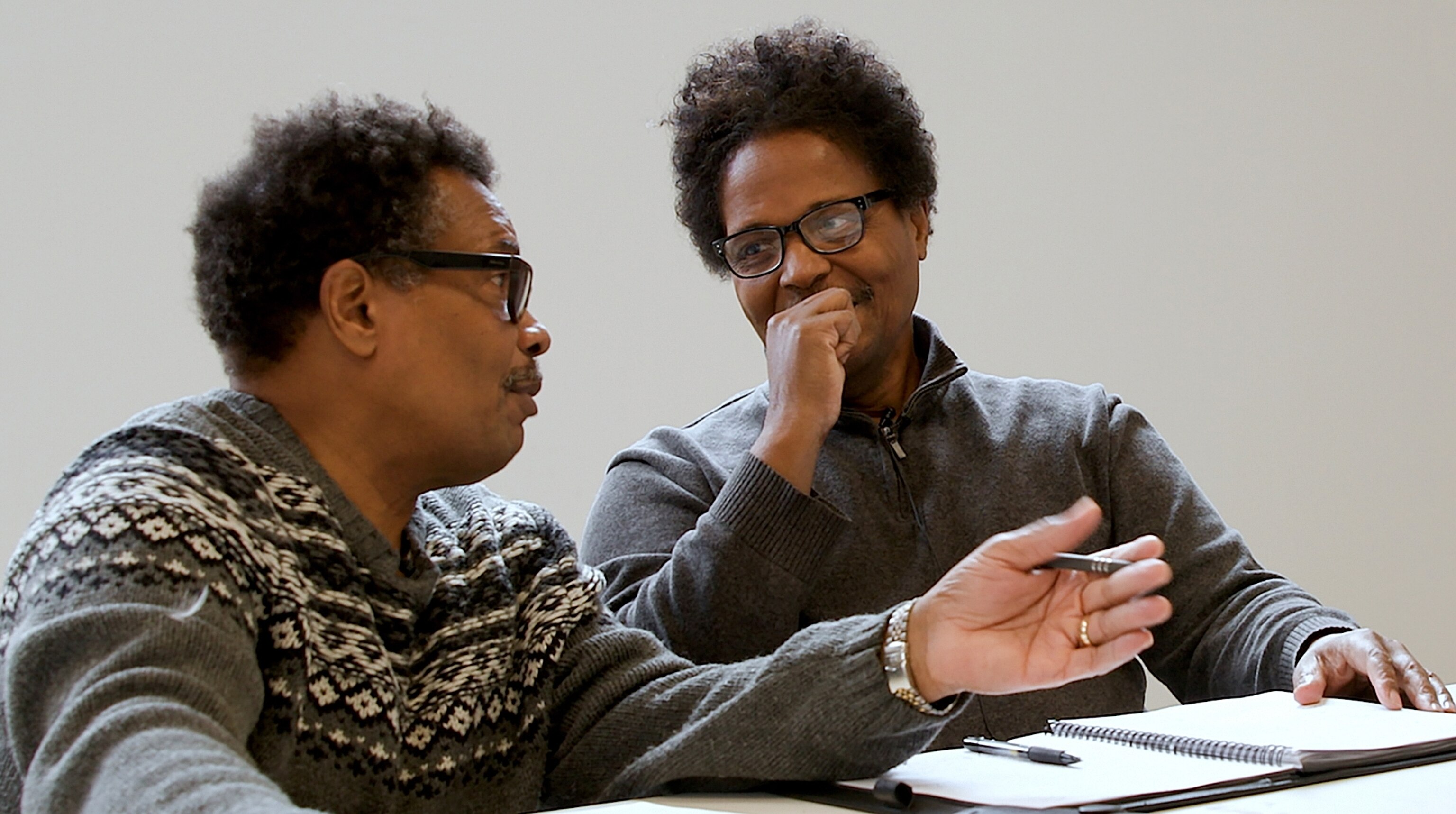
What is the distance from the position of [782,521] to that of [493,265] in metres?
0.50

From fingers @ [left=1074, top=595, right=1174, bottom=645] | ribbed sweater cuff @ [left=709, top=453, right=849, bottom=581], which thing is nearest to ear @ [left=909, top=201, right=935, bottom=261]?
ribbed sweater cuff @ [left=709, top=453, right=849, bottom=581]

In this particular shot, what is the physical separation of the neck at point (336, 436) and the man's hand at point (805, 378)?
55 centimetres

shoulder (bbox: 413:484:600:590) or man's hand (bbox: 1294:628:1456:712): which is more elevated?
shoulder (bbox: 413:484:600:590)

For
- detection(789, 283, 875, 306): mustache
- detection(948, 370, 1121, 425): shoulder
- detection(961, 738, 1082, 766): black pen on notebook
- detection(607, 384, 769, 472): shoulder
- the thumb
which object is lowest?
the thumb

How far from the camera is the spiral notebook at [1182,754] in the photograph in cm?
110

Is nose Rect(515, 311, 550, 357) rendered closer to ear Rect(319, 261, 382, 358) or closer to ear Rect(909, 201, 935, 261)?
ear Rect(319, 261, 382, 358)

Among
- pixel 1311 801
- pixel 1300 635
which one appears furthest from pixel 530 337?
pixel 1300 635

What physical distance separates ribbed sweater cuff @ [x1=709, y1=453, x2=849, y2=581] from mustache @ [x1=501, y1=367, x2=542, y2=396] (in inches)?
12.7

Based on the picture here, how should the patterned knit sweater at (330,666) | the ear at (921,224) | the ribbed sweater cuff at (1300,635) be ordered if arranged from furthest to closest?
the ear at (921,224), the ribbed sweater cuff at (1300,635), the patterned knit sweater at (330,666)

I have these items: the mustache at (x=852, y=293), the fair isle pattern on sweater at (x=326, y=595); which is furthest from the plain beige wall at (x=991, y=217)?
the fair isle pattern on sweater at (x=326, y=595)

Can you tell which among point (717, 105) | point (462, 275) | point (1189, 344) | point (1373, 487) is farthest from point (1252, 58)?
point (462, 275)

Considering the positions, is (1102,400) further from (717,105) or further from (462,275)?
(462,275)

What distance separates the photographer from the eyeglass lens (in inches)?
76.0

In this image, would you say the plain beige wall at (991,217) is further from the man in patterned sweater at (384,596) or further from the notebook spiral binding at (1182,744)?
the notebook spiral binding at (1182,744)
